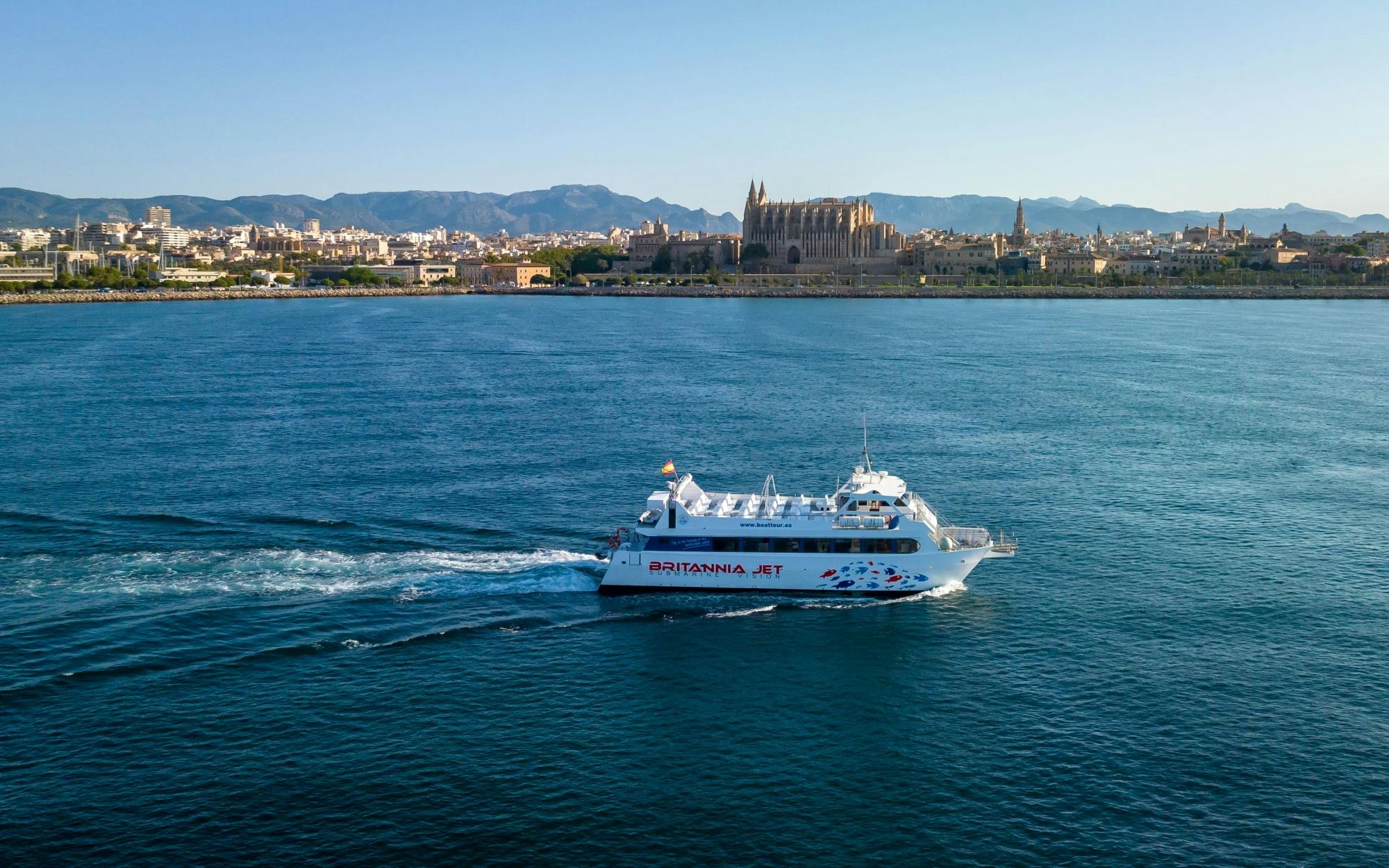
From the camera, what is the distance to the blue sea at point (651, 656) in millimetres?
16594

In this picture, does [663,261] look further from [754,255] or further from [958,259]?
[958,259]

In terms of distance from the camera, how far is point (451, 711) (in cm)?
1978

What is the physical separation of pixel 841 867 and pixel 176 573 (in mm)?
16389

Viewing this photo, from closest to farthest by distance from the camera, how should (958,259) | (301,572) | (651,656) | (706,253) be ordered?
(651,656), (301,572), (958,259), (706,253)

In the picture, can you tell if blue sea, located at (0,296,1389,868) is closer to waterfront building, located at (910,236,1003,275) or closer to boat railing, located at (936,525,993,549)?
boat railing, located at (936,525,993,549)

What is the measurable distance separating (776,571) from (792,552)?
523 millimetres

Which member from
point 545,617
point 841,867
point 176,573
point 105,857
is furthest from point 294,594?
point 841,867

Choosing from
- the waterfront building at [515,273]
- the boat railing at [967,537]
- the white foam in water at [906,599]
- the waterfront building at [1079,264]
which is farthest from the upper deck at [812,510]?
the waterfront building at [515,273]

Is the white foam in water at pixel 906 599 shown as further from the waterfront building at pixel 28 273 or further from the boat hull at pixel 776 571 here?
the waterfront building at pixel 28 273

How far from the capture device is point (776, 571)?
25594 millimetres

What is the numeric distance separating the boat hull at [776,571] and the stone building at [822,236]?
152 m

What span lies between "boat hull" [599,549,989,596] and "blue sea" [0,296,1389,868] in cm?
41

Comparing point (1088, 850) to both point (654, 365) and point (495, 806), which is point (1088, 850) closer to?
point (495, 806)

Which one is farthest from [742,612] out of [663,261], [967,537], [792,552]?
[663,261]
